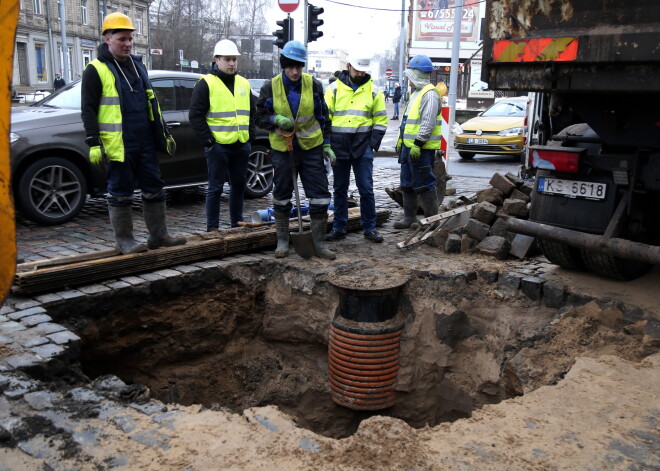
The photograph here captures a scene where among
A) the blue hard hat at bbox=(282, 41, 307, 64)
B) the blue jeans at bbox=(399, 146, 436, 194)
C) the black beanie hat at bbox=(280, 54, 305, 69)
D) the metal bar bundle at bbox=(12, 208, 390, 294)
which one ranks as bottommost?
the metal bar bundle at bbox=(12, 208, 390, 294)

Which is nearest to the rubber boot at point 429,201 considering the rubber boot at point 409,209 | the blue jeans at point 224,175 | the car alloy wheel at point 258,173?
the rubber boot at point 409,209

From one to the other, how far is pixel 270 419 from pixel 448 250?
3.29m

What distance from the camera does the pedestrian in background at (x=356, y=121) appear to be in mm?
6176

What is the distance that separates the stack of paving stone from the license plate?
0.91m

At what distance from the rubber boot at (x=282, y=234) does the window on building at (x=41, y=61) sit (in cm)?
4310

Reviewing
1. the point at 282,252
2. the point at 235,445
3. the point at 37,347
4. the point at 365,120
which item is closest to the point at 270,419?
the point at 235,445

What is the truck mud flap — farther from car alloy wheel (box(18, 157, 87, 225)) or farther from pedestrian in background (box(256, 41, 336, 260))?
car alloy wheel (box(18, 157, 87, 225))

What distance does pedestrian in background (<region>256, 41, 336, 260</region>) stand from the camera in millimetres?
5500

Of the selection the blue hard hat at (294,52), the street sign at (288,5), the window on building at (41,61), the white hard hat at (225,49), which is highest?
the window on building at (41,61)

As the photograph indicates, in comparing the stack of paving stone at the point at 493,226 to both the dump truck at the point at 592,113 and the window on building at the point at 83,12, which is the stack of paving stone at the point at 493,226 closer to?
the dump truck at the point at 592,113

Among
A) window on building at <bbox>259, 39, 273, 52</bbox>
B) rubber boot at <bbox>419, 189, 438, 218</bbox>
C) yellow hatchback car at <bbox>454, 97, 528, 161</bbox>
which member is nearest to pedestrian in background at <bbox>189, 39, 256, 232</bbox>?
rubber boot at <bbox>419, 189, 438, 218</bbox>

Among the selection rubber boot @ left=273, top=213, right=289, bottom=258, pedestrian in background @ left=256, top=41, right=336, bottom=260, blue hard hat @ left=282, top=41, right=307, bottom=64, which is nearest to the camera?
blue hard hat @ left=282, top=41, right=307, bottom=64

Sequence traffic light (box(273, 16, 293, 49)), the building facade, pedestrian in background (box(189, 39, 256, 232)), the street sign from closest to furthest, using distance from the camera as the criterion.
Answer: pedestrian in background (box(189, 39, 256, 232)), the street sign, traffic light (box(273, 16, 293, 49)), the building facade

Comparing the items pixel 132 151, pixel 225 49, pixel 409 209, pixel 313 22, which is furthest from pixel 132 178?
pixel 313 22
